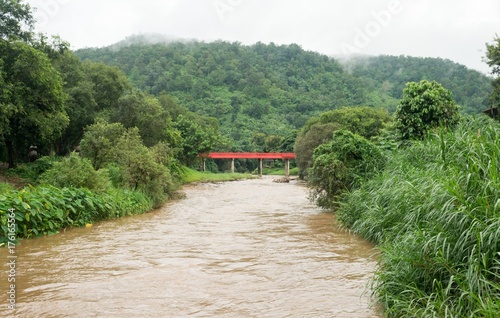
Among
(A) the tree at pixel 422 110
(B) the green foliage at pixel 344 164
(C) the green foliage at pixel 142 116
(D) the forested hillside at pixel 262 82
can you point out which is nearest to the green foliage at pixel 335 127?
(C) the green foliage at pixel 142 116

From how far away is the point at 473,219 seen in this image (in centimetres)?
496

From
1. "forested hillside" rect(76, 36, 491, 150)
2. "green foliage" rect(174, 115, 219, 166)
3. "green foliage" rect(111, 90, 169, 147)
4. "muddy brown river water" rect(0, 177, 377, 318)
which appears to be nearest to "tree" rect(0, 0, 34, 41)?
"green foliage" rect(111, 90, 169, 147)

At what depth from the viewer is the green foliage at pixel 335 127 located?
1706 inches

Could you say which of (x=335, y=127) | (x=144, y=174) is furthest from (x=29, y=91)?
(x=335, y=127)

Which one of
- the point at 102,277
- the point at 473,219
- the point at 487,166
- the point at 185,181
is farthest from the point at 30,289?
the point at 185,181

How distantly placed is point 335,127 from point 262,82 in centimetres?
6375

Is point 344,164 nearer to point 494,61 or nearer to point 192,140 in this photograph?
point 494,61

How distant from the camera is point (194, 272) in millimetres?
7633

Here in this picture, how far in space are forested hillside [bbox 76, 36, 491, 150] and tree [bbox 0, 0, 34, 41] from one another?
52.2 meters

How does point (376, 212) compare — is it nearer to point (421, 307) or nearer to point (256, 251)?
point (256, 251)

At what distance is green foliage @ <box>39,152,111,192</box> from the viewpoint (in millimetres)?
15234

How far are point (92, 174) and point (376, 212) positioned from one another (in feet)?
33.6

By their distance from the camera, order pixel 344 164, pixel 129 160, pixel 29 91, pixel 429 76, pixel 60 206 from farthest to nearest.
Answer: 1. pixel 429 76
2. pixel 29 91
3. pixel 129 160
4. pixel 344 164
5. pixel 60 206

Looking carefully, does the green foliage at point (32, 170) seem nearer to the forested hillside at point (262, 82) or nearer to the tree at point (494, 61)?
the tree at point (494, 61)
